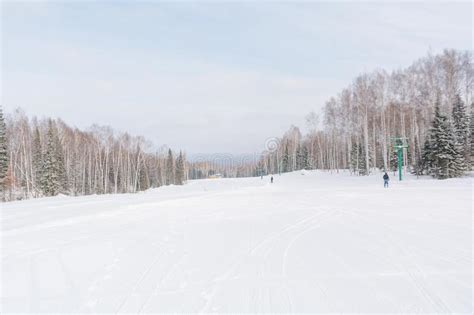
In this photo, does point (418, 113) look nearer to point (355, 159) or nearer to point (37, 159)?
point (355, 159)

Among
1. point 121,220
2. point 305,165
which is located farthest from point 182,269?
point 305,165

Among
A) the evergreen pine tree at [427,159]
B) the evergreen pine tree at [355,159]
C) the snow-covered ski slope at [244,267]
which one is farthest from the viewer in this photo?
the evergreen pine tree at [355,159]

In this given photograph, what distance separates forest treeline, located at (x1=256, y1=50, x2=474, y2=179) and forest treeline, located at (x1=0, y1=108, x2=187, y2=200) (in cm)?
3417

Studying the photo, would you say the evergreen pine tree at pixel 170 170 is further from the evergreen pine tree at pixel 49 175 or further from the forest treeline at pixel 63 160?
the evergreen pine tree at pixel 49 175

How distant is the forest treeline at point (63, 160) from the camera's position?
34688 mm

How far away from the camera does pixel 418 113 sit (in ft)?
132

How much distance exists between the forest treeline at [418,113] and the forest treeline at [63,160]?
34.2 m

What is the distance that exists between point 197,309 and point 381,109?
4138cm

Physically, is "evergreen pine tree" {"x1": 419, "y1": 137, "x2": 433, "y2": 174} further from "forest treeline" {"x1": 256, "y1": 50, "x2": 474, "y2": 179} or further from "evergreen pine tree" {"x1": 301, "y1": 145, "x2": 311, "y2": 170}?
"evergreen pine tree" {"x1": 301, "y1": 145, "x2": 311, "y2": 170}

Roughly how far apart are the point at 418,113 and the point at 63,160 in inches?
1794

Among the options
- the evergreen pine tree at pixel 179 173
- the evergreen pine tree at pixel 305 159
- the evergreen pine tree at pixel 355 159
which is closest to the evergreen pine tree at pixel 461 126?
the evergreen pine tree at pixel 355 159

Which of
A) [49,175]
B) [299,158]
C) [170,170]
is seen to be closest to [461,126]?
[299,158]

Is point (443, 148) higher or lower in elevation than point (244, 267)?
higher

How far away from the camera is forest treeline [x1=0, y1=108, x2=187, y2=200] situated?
114 feet
